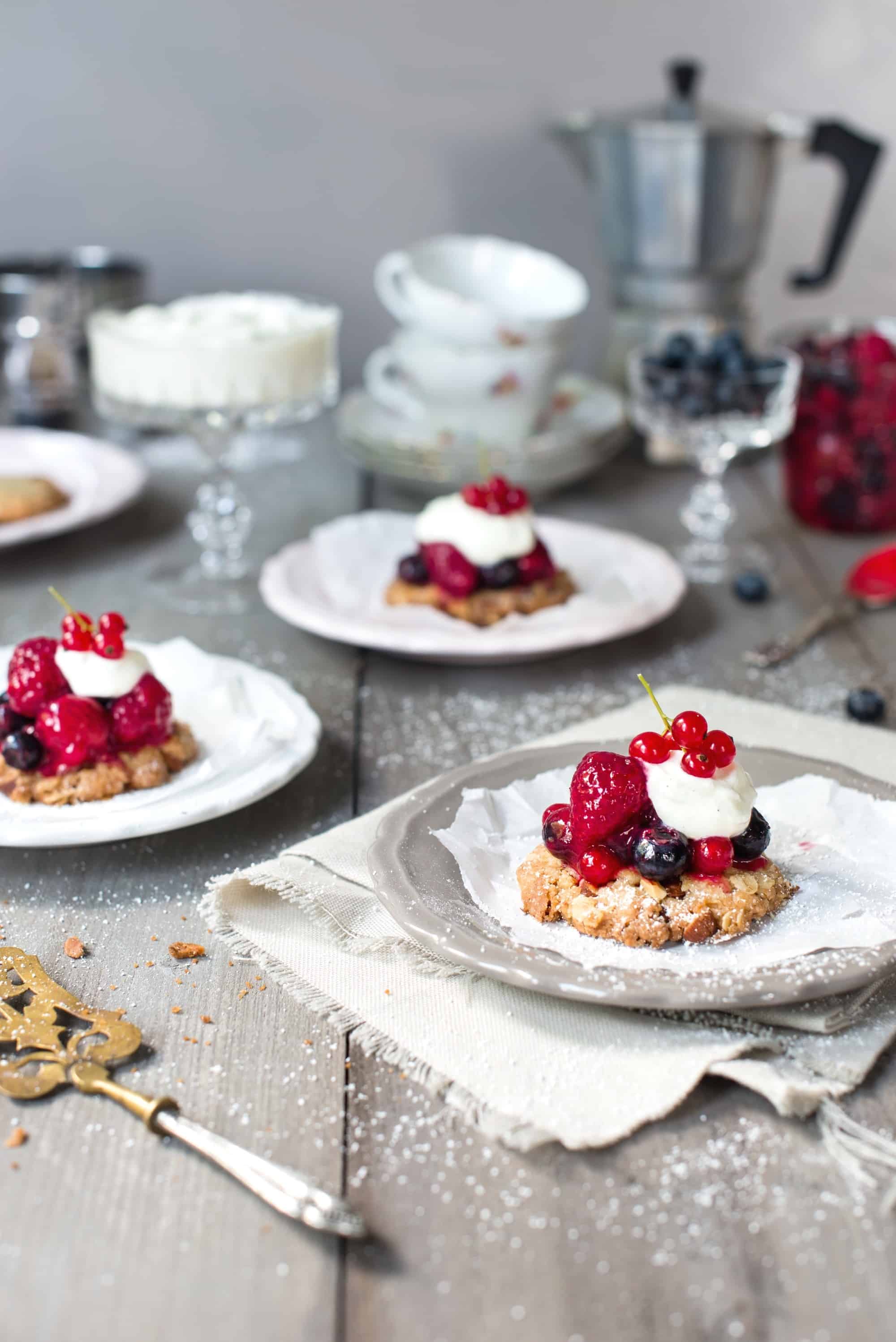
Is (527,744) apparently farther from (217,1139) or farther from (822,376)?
(822,376)

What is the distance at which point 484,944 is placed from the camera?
79 cm

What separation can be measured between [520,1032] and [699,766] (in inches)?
8.0

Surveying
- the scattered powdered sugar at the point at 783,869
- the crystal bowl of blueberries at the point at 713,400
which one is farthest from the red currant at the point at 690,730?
the crystal bowl of blueberries at the point at 713,400

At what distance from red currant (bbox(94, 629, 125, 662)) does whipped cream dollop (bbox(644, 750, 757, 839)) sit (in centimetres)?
45

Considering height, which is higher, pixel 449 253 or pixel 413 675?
pixel 449 253

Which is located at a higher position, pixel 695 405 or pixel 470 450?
pixel 695 405

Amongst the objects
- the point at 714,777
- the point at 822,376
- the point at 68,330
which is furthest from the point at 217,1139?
the point at 68,330

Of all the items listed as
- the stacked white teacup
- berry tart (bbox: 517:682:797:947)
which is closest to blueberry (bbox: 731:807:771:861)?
berry tart (bbox: 517:682:797:947)

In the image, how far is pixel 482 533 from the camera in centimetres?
143

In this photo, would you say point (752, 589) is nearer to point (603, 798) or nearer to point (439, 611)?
point (439, 611)

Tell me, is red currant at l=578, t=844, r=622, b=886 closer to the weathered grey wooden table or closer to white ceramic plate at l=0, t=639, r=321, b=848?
the weathered grey wooden table

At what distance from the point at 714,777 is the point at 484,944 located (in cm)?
19

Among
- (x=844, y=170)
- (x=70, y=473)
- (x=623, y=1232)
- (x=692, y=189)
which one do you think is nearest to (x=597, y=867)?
(x=623, y=1232)

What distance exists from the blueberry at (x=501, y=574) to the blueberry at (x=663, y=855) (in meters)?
0.62
